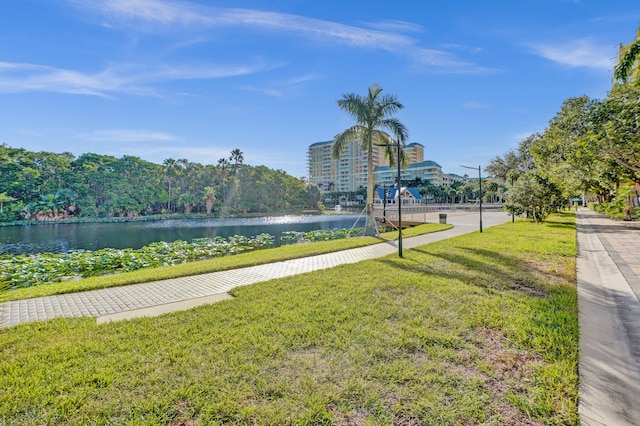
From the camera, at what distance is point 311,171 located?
15150cm

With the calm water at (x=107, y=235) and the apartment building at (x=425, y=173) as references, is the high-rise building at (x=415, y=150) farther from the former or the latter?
the calm water at (x=107, y=235)

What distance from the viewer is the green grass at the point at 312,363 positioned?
259 centimetres

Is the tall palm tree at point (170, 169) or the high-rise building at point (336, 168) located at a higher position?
the high-rise building at point (336, 168)

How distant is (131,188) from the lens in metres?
57.2

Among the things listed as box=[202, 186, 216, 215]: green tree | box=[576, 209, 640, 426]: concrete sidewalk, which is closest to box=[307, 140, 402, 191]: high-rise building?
box=[202, 186, 216, 215]: green tree

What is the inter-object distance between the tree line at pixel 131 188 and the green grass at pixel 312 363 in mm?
56620

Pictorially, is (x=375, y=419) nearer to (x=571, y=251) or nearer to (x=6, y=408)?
(x=6, y=408)

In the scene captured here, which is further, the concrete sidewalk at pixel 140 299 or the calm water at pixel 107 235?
the calm water at pixel 107 235

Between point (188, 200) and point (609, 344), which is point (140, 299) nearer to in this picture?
point (609, 344)

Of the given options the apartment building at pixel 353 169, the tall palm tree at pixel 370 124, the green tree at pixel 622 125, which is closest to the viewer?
the green tree at pixel 622 125

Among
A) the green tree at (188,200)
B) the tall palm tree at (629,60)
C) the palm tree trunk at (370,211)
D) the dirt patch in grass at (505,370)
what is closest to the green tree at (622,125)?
the tall palm tree at (629,60)


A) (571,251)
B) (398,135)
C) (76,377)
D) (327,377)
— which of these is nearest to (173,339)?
(76,377)

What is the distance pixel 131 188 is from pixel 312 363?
64.9m

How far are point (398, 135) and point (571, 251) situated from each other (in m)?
8.78
